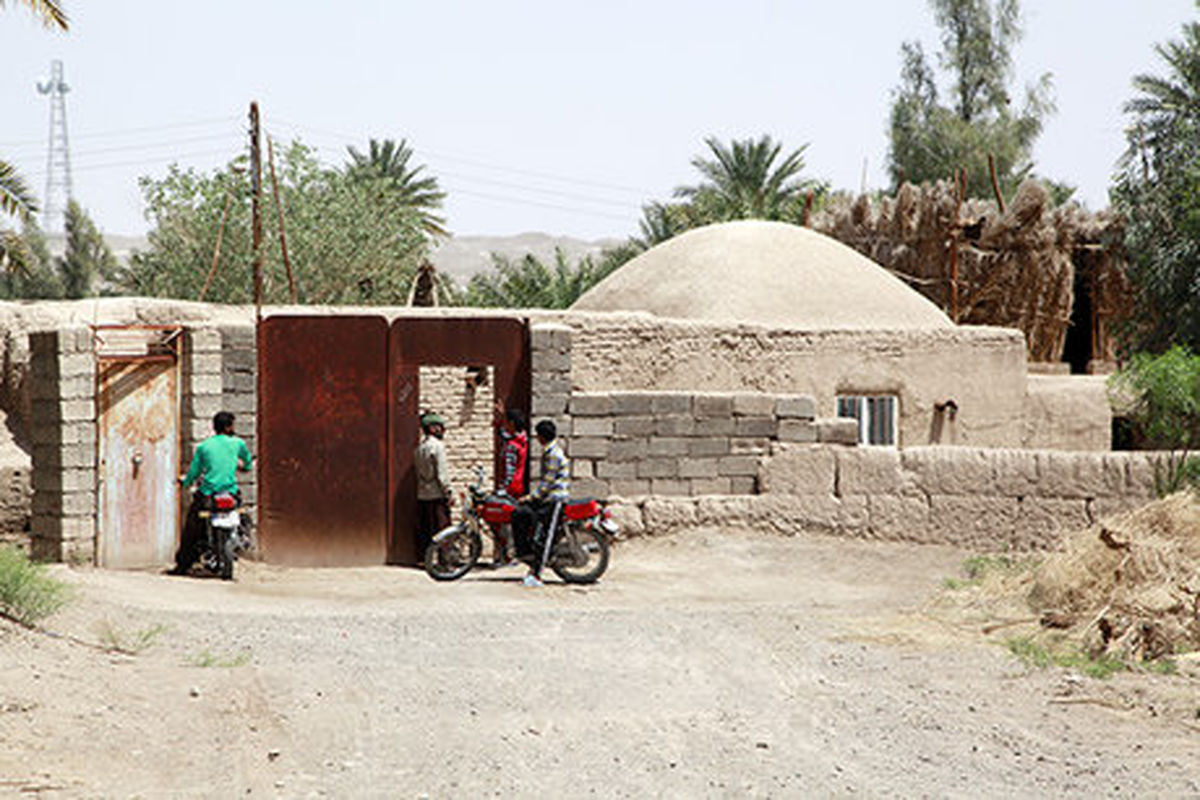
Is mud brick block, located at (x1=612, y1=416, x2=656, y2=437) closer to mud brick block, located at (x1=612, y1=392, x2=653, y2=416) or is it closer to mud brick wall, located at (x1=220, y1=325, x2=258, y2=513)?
mud brick block, located at (x1=612, y1=392, x2=653, y2=416)

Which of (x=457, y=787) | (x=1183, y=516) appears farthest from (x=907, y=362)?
(x=457, y=787)

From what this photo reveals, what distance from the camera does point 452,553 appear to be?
40.2 ft

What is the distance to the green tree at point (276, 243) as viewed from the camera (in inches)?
1080

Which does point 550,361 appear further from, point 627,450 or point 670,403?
point 670,403

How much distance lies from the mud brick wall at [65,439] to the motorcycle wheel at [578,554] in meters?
3.76

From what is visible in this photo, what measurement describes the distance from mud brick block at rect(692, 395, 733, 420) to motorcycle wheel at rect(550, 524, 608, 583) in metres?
2.19

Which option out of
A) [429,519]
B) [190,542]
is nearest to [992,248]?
[429,519]

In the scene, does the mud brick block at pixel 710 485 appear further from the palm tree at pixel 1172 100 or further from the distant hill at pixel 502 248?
the distant hill at pixel 502 248

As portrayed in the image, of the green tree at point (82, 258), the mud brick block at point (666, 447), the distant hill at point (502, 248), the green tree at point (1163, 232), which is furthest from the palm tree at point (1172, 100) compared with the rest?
the distant hill at point (502, 248)

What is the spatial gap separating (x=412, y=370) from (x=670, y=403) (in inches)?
94.5

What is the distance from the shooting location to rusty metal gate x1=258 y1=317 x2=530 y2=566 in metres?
13.0

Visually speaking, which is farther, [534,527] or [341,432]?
[341,432]

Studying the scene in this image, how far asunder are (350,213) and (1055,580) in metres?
20.1

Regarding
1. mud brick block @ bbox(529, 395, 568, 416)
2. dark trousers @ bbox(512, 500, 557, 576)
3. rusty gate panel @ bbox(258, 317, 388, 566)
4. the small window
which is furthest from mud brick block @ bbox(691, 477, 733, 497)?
rusty gate panel @ bbox(258, 317, 388, 566)
